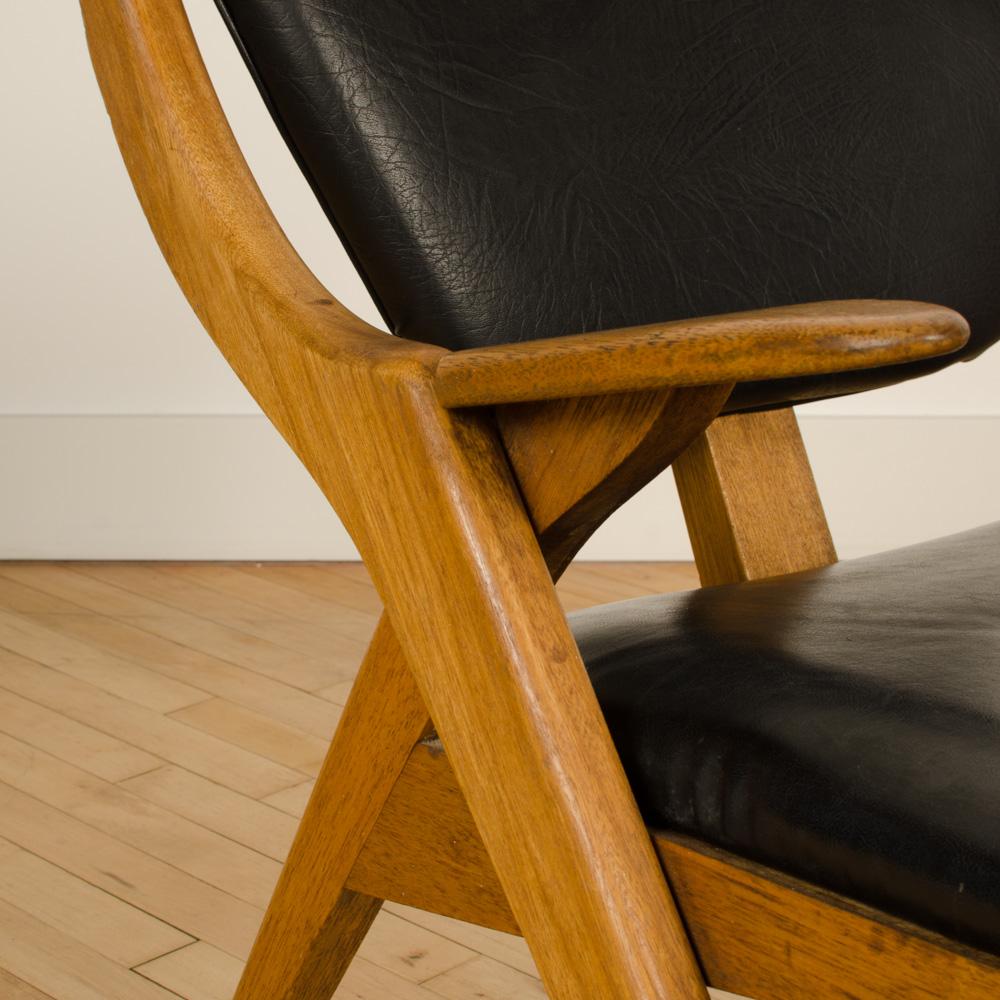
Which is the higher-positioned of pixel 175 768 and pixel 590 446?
pixel 175 768

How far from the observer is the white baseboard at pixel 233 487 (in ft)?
8.25

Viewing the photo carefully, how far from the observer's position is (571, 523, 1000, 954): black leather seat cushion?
1.57ft

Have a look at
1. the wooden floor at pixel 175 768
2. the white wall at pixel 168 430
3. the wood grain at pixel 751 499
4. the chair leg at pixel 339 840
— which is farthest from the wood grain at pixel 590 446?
the white wall at pixel 168 430

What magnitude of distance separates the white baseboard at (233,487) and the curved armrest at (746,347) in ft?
6.71

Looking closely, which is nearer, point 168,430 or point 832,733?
point 832,733

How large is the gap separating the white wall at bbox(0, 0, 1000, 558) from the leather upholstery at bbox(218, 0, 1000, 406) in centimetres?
162

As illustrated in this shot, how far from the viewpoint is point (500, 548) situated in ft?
1.81

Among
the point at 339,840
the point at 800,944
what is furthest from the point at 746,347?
the point at 339,840

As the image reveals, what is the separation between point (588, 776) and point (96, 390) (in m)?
2.12

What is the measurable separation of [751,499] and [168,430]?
1812 millimetres

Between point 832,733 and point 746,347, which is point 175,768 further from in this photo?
point 746,347

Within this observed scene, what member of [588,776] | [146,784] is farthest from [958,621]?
[146,784]

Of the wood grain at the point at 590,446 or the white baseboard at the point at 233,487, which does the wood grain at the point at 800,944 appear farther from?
the white baseboard at the point at 233,487

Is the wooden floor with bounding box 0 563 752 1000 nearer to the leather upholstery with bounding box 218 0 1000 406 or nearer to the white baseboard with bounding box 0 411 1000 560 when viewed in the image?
the white baseboard with bounding box 0 411 1000 560
